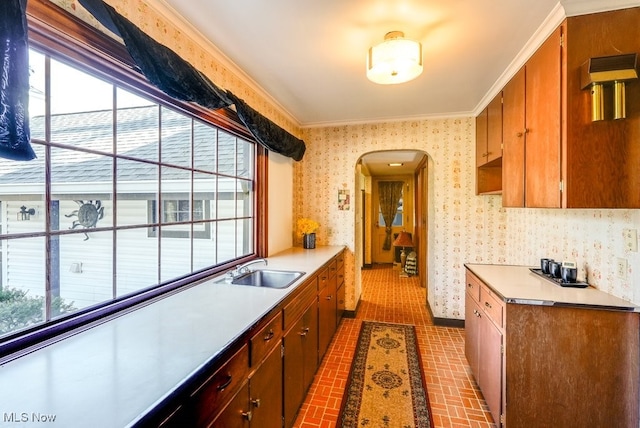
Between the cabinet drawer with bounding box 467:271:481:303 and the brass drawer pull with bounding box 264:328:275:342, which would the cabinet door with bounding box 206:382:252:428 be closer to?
the brass drawer pull with bounding box 264:328:275:342

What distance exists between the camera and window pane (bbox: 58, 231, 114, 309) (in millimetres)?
1273

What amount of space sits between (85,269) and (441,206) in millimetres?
3264

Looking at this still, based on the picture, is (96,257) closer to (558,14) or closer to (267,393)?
(267,393)

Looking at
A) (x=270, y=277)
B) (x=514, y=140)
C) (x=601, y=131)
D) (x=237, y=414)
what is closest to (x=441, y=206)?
(x=514, y=140)

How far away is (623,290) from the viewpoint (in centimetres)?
154

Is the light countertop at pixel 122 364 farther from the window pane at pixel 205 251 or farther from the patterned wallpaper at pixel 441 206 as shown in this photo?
the patterned wallpaper at pixel 441 206

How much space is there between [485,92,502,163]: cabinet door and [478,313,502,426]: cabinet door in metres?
1.47

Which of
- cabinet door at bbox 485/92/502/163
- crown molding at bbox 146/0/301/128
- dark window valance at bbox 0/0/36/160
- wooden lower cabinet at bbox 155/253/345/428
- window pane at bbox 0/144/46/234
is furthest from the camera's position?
cabinet door at bbox 485/92/502/163

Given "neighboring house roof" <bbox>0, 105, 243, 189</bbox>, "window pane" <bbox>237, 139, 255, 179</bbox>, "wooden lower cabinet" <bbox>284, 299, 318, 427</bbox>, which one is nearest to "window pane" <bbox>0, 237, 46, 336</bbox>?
"neighboring house roof" <bbox>0, 105, 243, 189</bbox>

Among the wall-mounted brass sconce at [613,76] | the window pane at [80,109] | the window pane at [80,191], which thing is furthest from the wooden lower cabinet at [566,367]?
the window pane at [80,109]

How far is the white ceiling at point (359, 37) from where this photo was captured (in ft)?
5.19

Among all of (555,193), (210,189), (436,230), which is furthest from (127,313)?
(436,230)

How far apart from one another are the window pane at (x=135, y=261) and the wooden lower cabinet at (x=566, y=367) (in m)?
2.05

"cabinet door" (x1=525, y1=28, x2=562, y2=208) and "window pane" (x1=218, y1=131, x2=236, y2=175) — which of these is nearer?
"cabinet door" (x1=525, y1=28, x2=562, y2=208)
